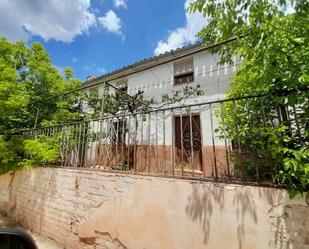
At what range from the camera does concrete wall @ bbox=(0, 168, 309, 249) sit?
2293mm

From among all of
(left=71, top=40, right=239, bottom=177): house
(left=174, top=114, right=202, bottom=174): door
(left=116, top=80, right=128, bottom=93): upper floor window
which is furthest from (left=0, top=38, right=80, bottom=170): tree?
(left=174, top=114, right=202, bottom=174): door

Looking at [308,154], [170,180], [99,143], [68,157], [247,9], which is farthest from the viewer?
[68,157]

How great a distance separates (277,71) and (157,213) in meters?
2.54

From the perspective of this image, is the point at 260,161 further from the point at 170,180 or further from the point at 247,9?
the point at 247,9

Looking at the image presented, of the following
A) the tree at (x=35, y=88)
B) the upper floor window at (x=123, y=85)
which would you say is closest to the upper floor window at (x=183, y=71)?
the upper floor window at (x=123, y=85)

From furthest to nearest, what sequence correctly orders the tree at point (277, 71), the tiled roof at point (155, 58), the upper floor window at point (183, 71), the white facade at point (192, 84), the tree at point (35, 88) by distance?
1. the upper floor window at point (183, 71)
2. the tiled roof at point (155, 58)
3. the white facade at point (192, 84)
4. the tree at point (35, 88)
5. the tree at point (277, 71)

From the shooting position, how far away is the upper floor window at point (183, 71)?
9625 millimetres

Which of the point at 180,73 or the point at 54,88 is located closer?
the point at 54,88

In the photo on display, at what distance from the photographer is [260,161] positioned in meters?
2.60

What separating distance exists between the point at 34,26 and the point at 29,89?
13.1 ft

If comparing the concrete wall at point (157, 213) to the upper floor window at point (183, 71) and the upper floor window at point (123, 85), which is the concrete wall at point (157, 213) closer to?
the upper floor window at point (183, 71)

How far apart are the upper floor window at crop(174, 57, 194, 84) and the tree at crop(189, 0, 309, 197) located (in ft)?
22.9

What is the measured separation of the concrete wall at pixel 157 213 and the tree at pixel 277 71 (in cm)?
36

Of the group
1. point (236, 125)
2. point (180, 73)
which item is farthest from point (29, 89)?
point (236, 125)
